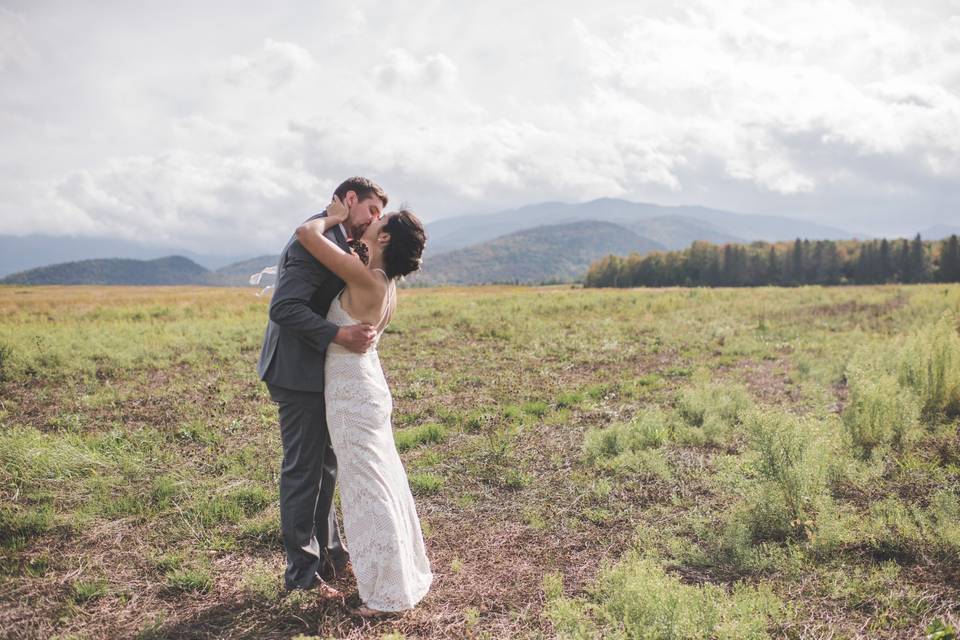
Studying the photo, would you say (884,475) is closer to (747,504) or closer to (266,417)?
(747,504)

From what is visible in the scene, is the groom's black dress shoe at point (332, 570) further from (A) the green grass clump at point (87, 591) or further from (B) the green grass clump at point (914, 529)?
(B) the green grass clump at point (914, 529)

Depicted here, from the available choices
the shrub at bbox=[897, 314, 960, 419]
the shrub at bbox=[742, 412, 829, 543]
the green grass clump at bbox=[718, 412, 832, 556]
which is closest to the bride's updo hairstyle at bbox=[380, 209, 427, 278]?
the green grass clump at bbox=[718, 412, 832, 556]

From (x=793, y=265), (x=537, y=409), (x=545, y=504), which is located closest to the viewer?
(x=545, y=504)

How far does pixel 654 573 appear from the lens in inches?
165

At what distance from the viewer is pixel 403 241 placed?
12.8 ft

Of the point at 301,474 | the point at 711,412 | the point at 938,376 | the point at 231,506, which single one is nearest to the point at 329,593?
the point at 301,474

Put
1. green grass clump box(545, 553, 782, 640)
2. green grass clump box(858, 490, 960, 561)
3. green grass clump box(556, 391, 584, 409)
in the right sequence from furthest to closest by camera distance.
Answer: green grass clump box(556, 391, 584, 409) < green grass clump box(858, 490, 960, 561) < green grass clump box(545, 553, 782, 640)

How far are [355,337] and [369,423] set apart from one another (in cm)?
64

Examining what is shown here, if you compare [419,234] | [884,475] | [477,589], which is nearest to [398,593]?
[477,589]

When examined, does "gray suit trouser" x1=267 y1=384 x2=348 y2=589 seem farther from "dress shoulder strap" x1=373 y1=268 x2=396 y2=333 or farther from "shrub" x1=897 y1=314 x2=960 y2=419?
"shrub" x1=897 y1=314 x2=960 y2=419

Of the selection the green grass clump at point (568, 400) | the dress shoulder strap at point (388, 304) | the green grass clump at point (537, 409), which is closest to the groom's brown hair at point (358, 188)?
the dress shoulder strap at point (388, 304)

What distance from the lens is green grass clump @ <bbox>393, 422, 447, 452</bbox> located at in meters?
8.34

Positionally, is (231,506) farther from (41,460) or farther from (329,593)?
(41,460)

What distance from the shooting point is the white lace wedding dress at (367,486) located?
3963mm
